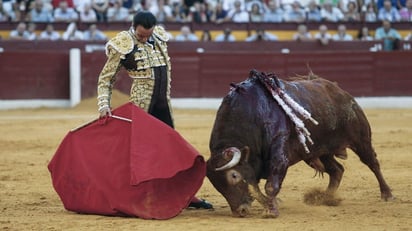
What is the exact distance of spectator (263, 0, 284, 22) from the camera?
17641mm

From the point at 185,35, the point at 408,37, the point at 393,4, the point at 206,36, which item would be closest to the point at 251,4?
the point at 206,36

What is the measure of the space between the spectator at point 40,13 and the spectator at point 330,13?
17.3 feet

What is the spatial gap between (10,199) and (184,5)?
10.9m

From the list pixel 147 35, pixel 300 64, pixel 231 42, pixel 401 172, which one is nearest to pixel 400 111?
pixel 300 64

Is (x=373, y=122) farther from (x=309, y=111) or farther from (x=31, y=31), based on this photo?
(x=309, y=111)

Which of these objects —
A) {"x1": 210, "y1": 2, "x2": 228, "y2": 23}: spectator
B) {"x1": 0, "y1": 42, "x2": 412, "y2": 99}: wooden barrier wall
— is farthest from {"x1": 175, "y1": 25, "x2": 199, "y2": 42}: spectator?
{"x1": 210, "y1": 2, "x2": 228, "y2": 23}: spectator

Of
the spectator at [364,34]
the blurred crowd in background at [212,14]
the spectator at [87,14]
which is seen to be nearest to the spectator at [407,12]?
the blurred crowd in background at [212,14]

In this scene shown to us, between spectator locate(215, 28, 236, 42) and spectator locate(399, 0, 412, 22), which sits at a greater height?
spectator locate(399, 0, 412, 22)

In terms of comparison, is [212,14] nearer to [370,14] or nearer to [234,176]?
[370,14]

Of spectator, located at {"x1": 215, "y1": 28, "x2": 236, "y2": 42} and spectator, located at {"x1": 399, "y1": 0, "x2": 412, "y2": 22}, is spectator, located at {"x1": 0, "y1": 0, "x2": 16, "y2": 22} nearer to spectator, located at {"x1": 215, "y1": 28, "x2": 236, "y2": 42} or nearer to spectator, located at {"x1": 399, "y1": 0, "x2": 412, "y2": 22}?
spectator, located at {"x1": 215, "y1": 28, "x2": 236, "y2": 42}

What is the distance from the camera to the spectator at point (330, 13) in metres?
18.1

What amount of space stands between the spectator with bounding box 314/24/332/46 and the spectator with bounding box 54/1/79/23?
4564 millimetres

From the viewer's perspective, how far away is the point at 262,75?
6.25 meters

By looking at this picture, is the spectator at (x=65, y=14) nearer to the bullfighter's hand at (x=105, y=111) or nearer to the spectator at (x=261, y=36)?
the spectator at (x=261, y=36)
